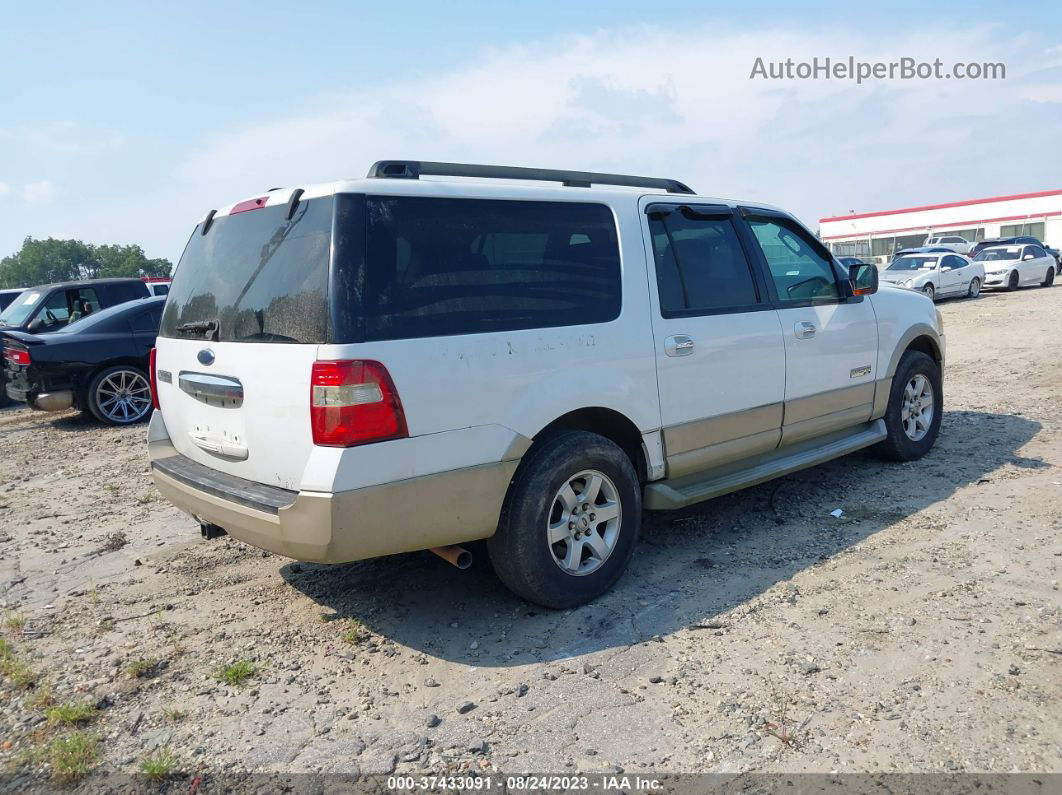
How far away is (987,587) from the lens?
3.84 m

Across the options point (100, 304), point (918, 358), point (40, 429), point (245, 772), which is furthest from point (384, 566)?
point (100, 304)

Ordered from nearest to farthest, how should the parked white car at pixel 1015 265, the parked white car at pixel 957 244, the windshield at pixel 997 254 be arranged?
the parked white car at pixel 1015 265 → the windshield at pixel 997 254 → the parked white car at pixel 957 244

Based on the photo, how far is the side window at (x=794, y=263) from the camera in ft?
16.3

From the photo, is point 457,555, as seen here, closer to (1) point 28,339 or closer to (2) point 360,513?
(2) point 360,513

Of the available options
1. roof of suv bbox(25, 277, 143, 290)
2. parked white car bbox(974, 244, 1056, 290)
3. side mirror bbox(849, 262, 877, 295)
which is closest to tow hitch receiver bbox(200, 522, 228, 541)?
side mirror bbox(849, 262, 877, 295)

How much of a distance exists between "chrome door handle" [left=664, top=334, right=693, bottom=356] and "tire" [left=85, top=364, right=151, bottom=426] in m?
7.59

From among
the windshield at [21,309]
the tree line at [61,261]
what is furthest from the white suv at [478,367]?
the tree line at [61,261]

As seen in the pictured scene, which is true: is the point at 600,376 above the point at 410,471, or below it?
above

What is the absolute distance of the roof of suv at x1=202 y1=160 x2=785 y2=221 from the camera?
338cm

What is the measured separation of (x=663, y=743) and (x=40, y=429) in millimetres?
9460

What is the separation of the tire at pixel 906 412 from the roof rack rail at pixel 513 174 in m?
2.37

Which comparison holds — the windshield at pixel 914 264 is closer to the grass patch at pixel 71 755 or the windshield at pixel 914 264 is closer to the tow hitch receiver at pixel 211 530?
the tow hitch receiver at pixel 211 530

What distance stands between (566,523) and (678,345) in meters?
1.16

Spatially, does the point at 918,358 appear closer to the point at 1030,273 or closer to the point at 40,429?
the point at 40,429
